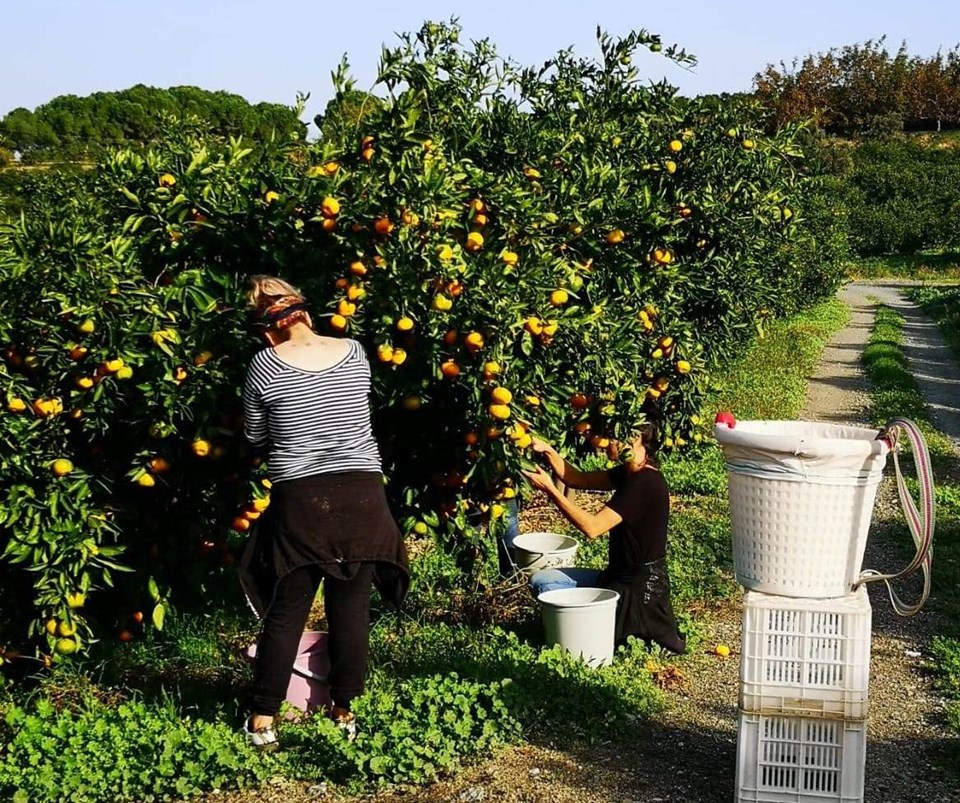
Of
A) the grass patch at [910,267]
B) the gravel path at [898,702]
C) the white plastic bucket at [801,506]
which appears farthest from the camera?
the grass patch at [910,267]

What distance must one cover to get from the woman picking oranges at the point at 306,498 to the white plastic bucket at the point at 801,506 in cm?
104

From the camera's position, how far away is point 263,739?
11.6 ft

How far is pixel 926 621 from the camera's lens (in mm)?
5035

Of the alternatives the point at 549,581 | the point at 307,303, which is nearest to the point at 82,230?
the point at 307,303

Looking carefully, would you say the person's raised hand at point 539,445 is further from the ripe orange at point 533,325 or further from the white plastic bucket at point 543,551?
the white plastic bucket at point 543,551

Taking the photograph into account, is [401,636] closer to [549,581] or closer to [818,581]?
[549,581]

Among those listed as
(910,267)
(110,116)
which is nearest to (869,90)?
(910,267)

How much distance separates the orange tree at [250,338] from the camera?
3459 mm

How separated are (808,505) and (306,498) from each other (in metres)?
1.38

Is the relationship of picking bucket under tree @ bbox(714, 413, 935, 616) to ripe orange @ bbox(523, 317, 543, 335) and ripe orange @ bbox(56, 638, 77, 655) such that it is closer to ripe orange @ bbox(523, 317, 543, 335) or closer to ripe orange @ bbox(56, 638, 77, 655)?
ripe orange @ bbox(523, 317, 543, 335)

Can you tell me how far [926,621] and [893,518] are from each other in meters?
1.86

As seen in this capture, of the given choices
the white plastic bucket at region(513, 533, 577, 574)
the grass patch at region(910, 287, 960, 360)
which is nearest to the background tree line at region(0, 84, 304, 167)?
the white plastic bucket at region(513, 533, 577, 574)

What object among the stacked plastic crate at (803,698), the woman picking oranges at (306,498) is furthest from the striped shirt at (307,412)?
the stacked plastic crate at (803,698)

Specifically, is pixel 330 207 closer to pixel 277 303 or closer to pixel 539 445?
pixel 277 303
